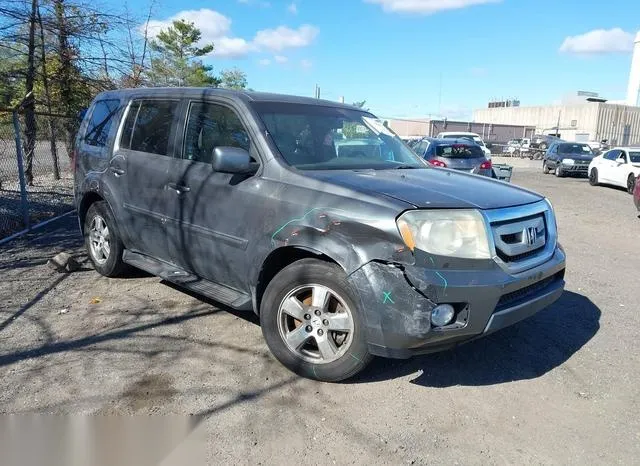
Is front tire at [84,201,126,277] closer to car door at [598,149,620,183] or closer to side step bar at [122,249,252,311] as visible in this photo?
side step bar at [122,249,252,311]

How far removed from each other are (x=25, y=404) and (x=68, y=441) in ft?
1.69

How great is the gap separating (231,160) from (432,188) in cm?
140

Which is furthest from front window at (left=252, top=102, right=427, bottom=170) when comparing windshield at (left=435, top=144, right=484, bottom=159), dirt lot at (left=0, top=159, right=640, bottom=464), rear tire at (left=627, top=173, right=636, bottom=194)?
rear tire at (left=627, top=173, right=636, bottom=194)

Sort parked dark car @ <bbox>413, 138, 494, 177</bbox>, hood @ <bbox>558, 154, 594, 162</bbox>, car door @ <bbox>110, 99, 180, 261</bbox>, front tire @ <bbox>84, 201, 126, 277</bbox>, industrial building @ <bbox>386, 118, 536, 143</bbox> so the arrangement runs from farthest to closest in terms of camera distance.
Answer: industrial building @ <bbox>386, 118, 536, 143</bbox> < hood @ <bbox>558, 154, 594, 162</bbox> < parked dark car @ <bbox>413, 138, 494, 177</bbox> < front tire @ <bbox>84, 201, 126, 277</bbox> < car door @ <bbox>110, 99, 180, 261</bbox>

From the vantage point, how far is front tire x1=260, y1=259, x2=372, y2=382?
331 cm

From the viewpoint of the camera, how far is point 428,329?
9.98 ft

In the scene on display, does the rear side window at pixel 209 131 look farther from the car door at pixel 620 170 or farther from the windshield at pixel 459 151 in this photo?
the car door at pixel 620 170

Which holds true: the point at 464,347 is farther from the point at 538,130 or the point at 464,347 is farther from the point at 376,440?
the point at 538,130

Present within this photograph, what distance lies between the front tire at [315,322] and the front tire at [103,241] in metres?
2.35

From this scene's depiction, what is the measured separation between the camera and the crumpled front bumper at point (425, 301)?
302cm

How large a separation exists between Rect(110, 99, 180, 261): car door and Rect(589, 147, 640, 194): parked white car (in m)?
17.2

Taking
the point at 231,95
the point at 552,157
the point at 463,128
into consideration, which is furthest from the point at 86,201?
the point at 463,128

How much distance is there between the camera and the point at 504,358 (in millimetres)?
4004

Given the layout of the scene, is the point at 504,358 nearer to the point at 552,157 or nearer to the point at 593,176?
the point at 593,176
